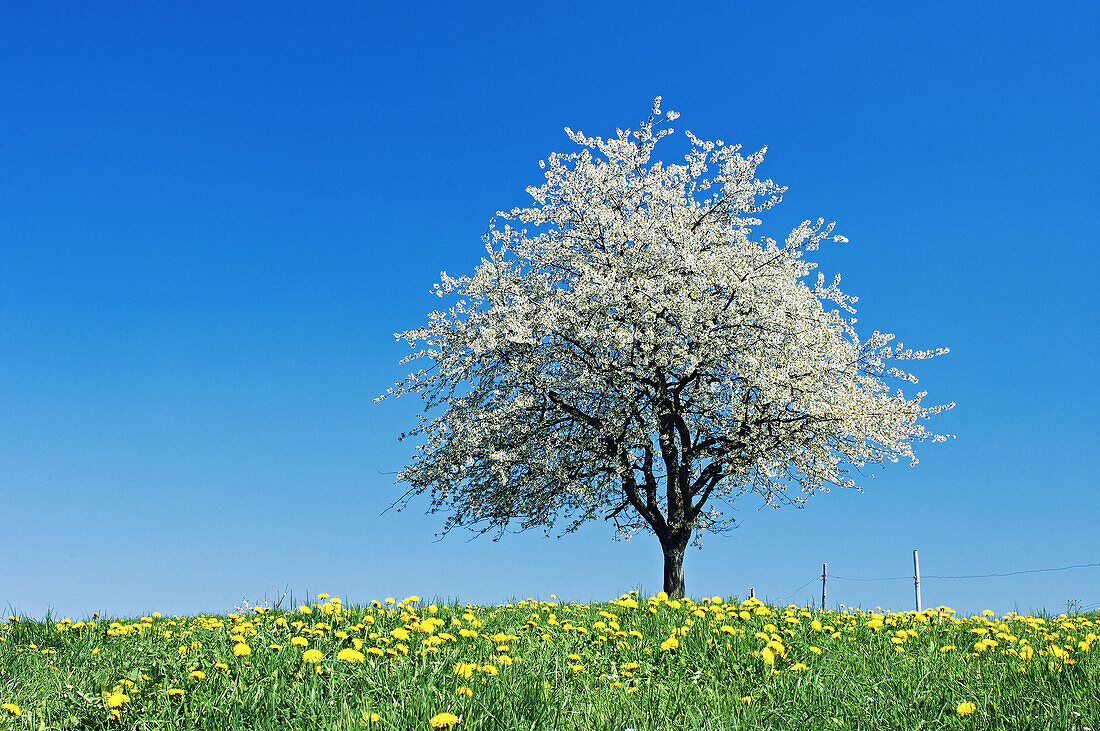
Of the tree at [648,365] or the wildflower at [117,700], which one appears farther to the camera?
the tree at [648,365]

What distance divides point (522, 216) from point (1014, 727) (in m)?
16.4

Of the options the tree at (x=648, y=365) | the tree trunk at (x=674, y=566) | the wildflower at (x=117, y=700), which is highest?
the tree at (x=648, y=365)

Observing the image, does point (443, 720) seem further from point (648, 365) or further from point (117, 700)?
point (648, 365)

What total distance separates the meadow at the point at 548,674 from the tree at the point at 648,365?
905cm

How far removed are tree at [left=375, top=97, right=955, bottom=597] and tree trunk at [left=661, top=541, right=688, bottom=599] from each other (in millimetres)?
39

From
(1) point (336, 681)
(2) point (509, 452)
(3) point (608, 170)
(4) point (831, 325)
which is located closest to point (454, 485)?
(2) point (509, 452)

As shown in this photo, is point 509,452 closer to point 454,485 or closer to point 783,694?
point 454,485

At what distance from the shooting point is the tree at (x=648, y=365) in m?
17.5

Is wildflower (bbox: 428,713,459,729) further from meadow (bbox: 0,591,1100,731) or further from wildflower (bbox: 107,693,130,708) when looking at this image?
wildflower (bbox: 107,693,130,708)

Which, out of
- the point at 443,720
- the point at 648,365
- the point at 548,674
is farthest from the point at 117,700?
the point at 648,365

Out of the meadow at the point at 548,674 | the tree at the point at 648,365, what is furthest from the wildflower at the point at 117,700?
the tree at the point at 648,365

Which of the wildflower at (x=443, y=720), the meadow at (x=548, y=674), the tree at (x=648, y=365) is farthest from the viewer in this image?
the tree at (x=648, y=365)

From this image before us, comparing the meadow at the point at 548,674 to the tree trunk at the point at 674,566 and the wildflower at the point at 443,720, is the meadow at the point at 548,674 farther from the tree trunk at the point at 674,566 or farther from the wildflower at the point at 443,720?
the tree trunk at the point at 674,566

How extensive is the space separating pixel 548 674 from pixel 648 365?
40.5 ft
